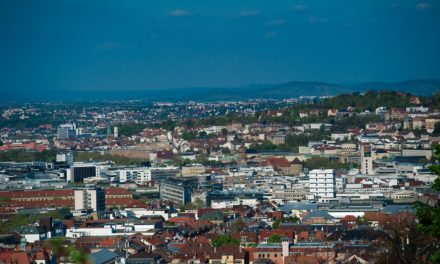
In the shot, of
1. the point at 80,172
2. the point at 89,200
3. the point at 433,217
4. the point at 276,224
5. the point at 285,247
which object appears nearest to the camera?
the point at 433,217

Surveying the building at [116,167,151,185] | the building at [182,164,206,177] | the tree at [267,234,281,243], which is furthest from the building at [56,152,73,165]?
the tree at [267,234,281,243]

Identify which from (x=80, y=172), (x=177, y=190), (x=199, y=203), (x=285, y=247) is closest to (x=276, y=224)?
(x=285, y=247)

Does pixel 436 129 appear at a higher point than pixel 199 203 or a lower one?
higher

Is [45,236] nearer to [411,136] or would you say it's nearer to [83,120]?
[411,136]

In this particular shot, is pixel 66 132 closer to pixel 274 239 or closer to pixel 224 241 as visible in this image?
pixel 224 241

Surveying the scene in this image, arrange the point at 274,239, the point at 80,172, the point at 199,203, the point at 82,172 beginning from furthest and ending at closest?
the point at 82,172, the point at 80,172, the point at 199,203, the point at 274,239

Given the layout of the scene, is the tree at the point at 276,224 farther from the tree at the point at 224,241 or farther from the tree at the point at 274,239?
the tree at the point at 274,239

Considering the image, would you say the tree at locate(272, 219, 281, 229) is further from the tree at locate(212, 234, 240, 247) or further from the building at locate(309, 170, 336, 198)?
the building at locate(309, 170, 336, 198)
